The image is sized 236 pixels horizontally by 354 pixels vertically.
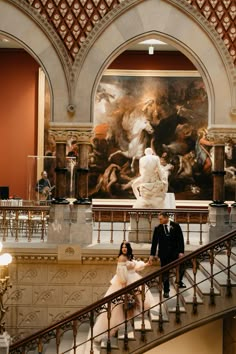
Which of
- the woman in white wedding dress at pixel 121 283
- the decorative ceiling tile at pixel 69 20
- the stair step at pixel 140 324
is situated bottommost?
the stair step at pixel 140 324

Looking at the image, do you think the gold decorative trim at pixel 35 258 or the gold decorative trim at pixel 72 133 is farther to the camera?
the gold decorative trim at pixel 72 133

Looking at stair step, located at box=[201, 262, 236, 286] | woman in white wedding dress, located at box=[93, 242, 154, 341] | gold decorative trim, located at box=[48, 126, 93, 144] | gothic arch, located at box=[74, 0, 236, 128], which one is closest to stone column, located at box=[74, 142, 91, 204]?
gold decorative trim, located at box=[48, 126, 93, 144]

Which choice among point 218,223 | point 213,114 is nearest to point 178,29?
point 213,114

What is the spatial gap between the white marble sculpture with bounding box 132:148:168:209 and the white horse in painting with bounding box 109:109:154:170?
486 cm

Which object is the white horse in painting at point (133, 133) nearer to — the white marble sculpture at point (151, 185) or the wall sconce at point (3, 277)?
the white marble sculpture at point (151, 185)

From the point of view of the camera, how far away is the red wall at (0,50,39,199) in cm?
1752

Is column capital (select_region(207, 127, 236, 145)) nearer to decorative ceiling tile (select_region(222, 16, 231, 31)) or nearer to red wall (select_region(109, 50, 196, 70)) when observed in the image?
decorative ceiling tile (select_region(222, 16, 231, 31))

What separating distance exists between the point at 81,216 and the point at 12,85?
6.66 meters

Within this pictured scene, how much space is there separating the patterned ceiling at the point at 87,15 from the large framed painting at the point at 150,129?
5.48 metres

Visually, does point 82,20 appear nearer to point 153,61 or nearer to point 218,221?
point 218,221

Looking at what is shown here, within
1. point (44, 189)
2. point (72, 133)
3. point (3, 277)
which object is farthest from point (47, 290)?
point (44, 189)

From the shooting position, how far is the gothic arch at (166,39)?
12266mm

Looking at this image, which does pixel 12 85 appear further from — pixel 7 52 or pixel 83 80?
pixel 83 80

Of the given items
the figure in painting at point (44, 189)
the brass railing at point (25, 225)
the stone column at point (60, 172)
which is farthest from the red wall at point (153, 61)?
the stone column at point (60, 172)
